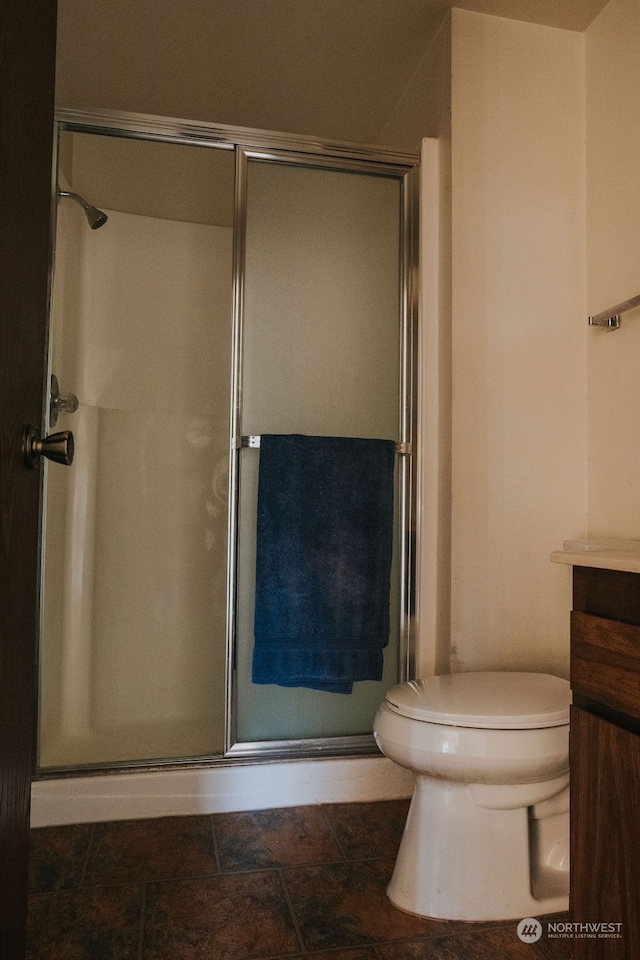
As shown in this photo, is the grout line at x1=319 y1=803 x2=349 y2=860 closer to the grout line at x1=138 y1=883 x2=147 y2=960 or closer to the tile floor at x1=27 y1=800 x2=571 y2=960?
the tile floor at x1=27 y1=800 x2=571 y2=960

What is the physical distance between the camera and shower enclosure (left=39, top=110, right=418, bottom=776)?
1926 mm

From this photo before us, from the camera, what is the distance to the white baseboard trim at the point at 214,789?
5.84ft

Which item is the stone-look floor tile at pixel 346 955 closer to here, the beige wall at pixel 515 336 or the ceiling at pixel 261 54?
the beige wall at pixel 515 336

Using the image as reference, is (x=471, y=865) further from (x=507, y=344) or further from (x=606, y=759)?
(x=507, y=344)

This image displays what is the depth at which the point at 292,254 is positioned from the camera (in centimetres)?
199

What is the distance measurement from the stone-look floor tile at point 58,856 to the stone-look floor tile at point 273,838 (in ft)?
1.04

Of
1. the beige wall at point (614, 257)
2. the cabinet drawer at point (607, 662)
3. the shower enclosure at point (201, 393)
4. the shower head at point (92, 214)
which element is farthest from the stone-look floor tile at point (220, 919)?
the shower head at point (92, 214)

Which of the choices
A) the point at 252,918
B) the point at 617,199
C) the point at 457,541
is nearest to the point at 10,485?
the point at 252,918

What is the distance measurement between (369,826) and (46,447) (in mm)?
1425

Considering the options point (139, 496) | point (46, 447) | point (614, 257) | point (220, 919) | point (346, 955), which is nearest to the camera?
point (46, 447)

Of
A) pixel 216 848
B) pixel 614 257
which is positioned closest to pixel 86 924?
pixel 216 848

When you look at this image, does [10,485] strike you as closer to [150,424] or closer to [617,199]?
[150,424]

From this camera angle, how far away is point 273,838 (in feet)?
5.59

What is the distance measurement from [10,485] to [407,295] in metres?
1.56
